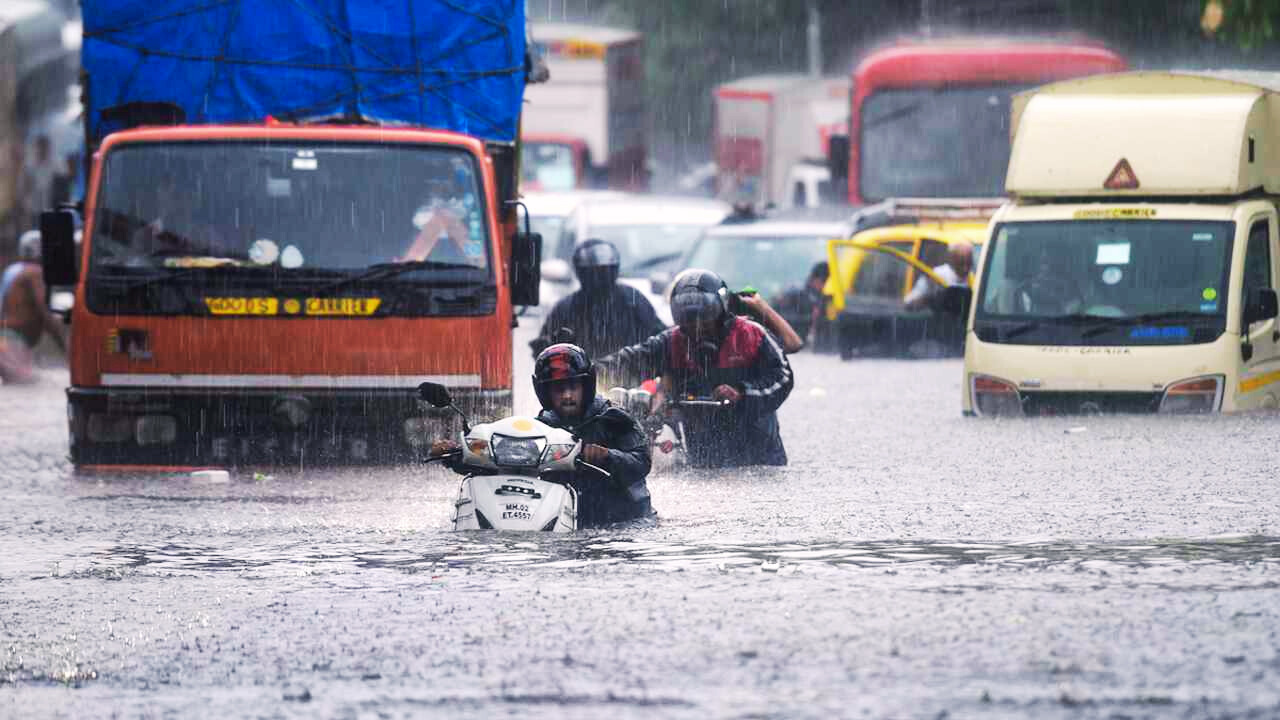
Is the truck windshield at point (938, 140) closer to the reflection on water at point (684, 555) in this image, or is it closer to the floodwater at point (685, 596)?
the floodwater at point (685, 596)

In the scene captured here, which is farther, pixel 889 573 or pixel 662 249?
pixel 662 249

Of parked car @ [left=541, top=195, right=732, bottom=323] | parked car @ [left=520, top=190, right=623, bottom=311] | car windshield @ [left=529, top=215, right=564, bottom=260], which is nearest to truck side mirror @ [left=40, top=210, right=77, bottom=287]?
parked car @ [left=541, top=195, right=732, bottom=323]

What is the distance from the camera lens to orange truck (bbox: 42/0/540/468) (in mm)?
14883

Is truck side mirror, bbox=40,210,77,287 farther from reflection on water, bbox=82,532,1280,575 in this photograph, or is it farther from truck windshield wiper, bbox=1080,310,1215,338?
truck windshield wiper, bbox=1080,310,1215,338

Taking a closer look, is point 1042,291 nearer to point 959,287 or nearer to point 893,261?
point 959,287

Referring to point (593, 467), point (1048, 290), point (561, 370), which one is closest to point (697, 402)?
point (561, 370)

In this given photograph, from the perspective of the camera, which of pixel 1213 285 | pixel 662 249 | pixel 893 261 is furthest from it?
pixel 662 249

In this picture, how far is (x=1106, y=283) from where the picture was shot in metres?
18.4

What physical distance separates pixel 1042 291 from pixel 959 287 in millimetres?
960

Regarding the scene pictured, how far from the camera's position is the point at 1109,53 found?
31.2 m

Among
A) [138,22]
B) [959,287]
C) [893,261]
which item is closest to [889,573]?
[138,22]

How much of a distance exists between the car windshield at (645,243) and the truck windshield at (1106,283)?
10160 mm

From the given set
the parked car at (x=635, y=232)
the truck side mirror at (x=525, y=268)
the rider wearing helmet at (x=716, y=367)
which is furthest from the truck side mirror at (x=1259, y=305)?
the parked car at (x=635, y=232)

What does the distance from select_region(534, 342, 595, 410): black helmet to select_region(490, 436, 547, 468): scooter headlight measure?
0.49 meters
